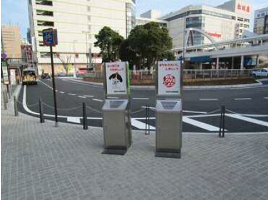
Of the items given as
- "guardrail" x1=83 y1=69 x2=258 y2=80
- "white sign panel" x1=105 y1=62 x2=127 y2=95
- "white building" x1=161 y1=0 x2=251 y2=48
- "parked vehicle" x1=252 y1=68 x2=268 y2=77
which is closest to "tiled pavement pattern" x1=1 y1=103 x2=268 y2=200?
"white sign panel" x1=105 y1=62 x2=127 y2=95

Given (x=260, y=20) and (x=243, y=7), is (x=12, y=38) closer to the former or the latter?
(x=243, y=7)

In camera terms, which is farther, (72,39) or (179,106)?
(72,39)

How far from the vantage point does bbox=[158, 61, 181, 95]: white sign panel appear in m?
4.92

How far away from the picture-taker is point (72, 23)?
2820 inches

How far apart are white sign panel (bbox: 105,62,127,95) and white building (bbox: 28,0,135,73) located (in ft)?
227

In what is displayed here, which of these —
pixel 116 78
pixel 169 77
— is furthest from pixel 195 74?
pixel 116 78

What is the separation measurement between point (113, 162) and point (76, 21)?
76.4 meters

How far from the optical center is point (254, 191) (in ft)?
11.4

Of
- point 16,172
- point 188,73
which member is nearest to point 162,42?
point 188,73

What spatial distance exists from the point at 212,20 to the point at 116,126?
103 m

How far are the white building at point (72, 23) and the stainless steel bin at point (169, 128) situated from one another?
7048 cm

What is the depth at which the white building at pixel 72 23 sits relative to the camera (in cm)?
6638

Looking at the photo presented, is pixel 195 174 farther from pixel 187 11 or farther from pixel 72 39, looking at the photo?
pixel 187 11

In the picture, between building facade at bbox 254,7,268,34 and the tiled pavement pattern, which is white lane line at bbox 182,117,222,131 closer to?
the tiled pavement pattern
